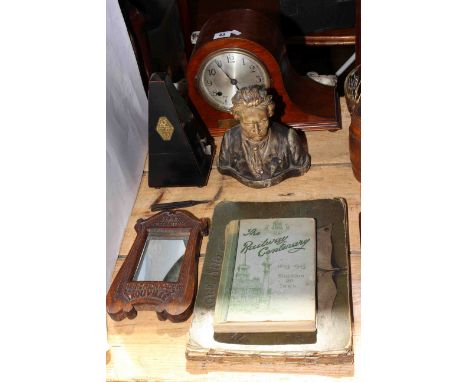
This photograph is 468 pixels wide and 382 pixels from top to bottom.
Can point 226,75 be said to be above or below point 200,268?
above

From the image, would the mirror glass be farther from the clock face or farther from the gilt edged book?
the clock face

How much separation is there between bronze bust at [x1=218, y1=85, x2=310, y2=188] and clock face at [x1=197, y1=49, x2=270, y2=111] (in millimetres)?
161

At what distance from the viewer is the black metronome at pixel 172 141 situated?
1.33 m

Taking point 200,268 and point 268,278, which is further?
point 200,268

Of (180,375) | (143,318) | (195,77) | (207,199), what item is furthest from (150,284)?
(195,77)

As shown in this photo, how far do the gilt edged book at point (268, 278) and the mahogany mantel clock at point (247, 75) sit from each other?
39cm

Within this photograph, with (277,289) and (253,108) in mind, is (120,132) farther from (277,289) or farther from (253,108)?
(277,289)

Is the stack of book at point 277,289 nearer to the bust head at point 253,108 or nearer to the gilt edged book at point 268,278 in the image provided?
the gilt edged book at point 268,278

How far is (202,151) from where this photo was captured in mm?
1442

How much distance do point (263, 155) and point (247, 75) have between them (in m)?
0.24

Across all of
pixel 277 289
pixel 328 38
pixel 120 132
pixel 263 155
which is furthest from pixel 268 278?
pixel 328 38

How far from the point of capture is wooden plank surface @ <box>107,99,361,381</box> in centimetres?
104

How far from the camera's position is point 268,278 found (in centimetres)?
111

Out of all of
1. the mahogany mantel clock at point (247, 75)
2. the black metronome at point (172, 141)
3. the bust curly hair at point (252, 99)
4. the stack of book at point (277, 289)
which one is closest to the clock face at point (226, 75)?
the mahogany mantel clock at point (247, 75)
